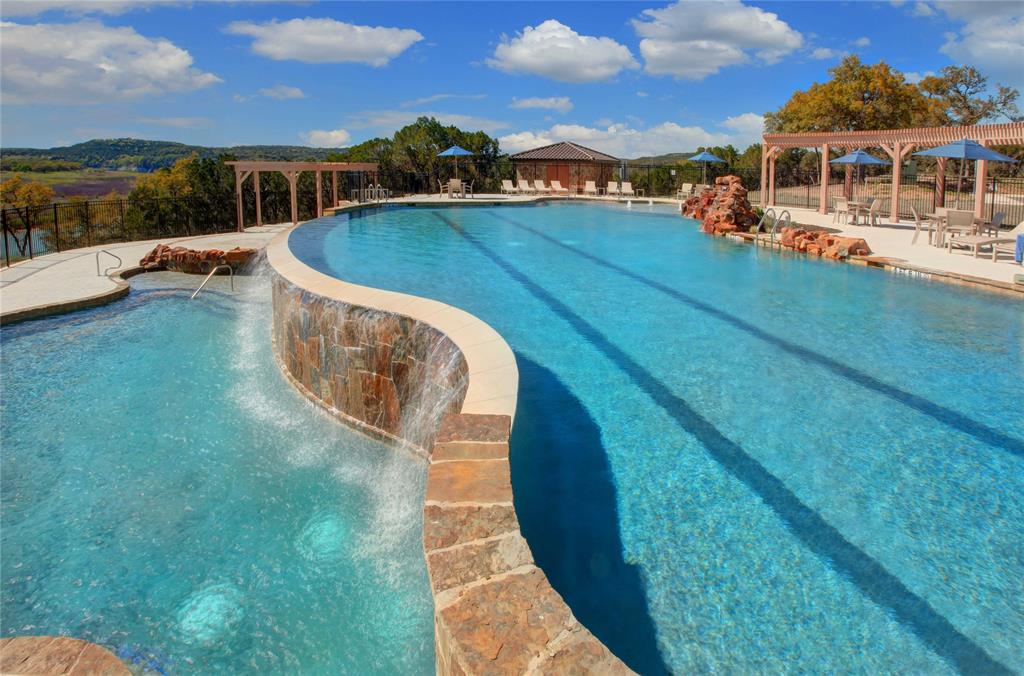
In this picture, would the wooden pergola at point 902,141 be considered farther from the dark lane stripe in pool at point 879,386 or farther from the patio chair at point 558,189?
the patio chair at point 558,189

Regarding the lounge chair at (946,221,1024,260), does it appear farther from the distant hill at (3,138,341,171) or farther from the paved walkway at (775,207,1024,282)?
the distant hill at (3,138,341,171)

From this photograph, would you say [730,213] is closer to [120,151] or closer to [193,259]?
[193,259]

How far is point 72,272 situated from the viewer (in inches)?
513

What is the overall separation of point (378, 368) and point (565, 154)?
30.3 meters

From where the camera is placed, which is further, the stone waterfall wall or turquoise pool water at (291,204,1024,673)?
the stone waterfall wall

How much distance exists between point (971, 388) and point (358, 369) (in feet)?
17.5

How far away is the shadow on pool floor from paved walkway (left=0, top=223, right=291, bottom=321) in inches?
337

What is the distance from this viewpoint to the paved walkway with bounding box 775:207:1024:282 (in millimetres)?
10586

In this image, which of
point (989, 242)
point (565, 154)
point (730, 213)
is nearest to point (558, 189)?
point (565, 154)

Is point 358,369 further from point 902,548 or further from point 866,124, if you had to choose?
point 866,124

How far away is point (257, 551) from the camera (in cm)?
434

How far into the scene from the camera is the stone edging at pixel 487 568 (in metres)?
2.21

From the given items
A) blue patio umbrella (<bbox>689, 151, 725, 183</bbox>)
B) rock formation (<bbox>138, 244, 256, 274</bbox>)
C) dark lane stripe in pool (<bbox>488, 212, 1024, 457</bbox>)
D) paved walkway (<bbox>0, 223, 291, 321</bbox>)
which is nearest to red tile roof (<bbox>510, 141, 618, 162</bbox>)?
blue patio umbrella (<bbox>689, 151, 725, 183</bbox>)

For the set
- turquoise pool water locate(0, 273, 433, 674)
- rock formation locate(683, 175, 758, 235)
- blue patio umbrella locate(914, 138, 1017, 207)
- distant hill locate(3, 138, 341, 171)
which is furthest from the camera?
distant hill locate(3, 138, 341, 171)
